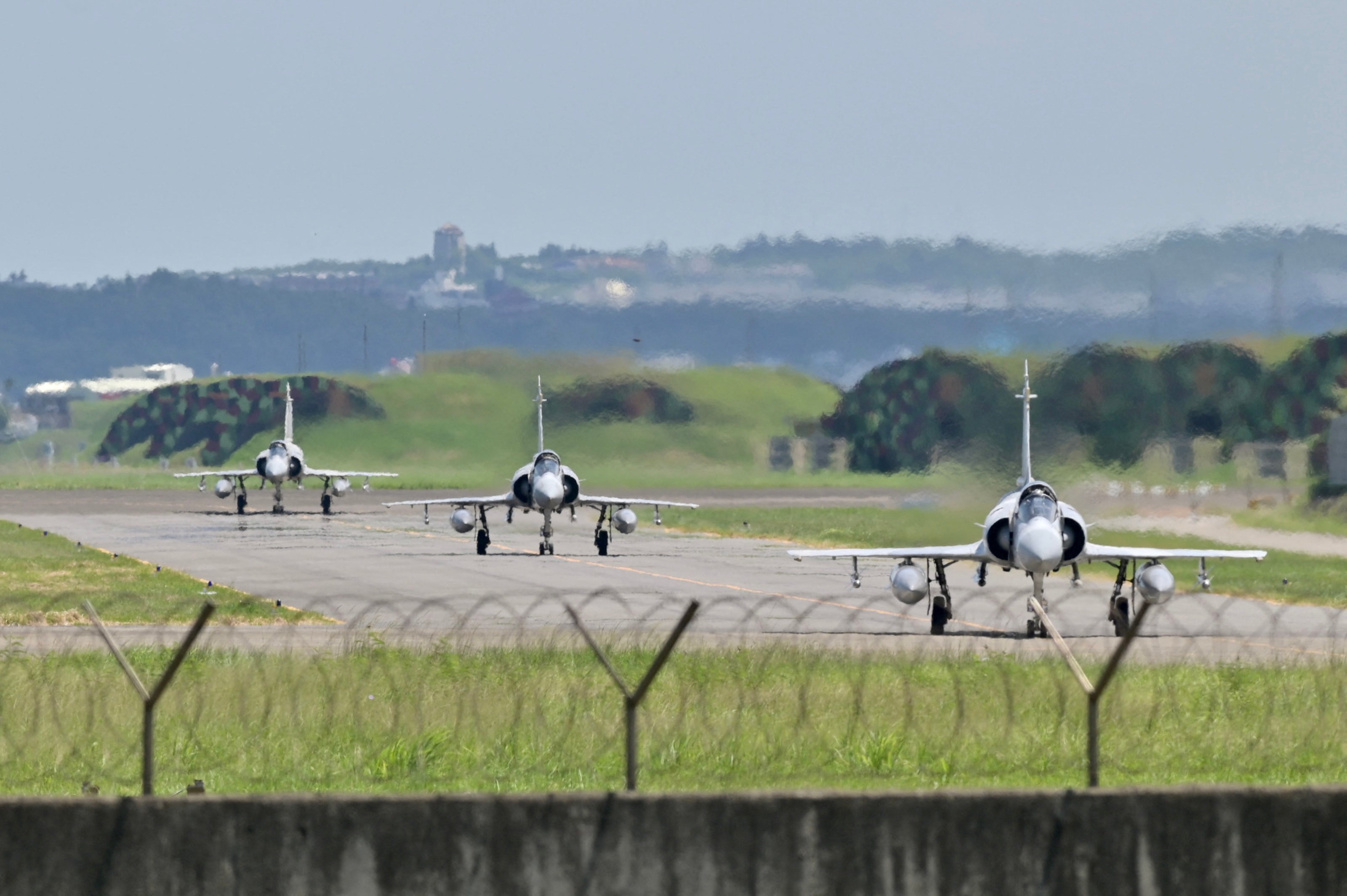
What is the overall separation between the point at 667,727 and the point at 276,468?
63963 mm

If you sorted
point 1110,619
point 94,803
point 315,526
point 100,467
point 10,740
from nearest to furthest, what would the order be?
1. point 94,803
2. point 10,740
3. point 1110,619
4. point 315,526
5. point 100,467

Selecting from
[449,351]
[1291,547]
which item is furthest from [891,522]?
[449,351]

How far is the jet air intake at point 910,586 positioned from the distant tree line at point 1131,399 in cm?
1451

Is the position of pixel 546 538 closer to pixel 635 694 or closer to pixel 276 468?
pixel 276 468

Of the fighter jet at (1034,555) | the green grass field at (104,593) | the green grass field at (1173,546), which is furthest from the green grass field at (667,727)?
the green grass field at (1173,546)

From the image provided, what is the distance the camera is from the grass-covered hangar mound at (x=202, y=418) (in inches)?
6117

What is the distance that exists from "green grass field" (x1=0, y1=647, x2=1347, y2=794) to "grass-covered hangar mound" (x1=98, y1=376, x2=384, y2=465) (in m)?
121

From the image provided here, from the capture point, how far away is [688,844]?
1020 cm

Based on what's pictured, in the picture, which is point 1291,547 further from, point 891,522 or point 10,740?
point 10,740

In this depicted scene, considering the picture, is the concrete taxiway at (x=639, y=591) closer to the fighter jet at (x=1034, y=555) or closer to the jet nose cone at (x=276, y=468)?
the fighter jet at (x=1034, y=555)

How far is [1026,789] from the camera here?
10.5m

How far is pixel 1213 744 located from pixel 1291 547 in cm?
3267

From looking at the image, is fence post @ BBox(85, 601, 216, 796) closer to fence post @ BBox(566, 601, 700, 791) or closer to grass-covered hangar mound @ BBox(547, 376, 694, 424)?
fence post @ BBox(566, 601, 700, 791)

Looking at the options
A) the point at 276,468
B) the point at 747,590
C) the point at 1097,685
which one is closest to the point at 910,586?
the point at 747,590
